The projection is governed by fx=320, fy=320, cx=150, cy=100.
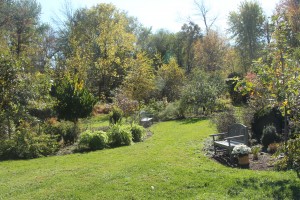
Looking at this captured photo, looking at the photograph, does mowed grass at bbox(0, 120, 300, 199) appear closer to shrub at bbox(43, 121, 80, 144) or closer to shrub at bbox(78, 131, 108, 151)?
shrub at bbox(78, 131, 108, 151)

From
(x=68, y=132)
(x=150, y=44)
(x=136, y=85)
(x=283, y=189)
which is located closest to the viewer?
(x=283, y=189)

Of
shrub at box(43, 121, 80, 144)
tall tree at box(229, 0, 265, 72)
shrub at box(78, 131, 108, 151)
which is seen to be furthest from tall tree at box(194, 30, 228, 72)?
shrub at box(78, 131, 108, 151)

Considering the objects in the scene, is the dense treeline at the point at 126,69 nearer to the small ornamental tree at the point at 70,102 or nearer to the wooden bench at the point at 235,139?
the small ornamental tree at the point at 70,102

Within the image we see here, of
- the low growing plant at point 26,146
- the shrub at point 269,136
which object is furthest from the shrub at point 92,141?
the shrub at point 269,136

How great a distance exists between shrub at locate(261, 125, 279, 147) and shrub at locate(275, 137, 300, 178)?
2.12m

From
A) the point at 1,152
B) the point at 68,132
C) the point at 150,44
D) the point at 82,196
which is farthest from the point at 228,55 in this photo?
the point at 82,196

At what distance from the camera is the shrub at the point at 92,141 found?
11477 mm

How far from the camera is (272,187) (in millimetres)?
6105

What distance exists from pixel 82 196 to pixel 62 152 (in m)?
5.49

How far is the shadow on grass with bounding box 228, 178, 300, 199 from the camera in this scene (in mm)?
5808

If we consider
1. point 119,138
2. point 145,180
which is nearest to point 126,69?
point 119,138

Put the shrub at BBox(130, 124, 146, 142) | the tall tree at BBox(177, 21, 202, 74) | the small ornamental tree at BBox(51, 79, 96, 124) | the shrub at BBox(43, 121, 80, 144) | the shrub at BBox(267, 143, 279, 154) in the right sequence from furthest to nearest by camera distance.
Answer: the tall tree at BBox(177, 21, 202, 74) < the small ornamental tree at BBox(51, 79, 96, 124) < the shrub at BBox(130, 124, 146, 142) < the shrub at BBox(43, 121, 80, 144) < the shrub at BBox(267, 143, 279, 154)

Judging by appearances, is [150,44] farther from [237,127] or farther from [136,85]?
[237,127]

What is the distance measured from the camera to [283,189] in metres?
Result: 6.00
